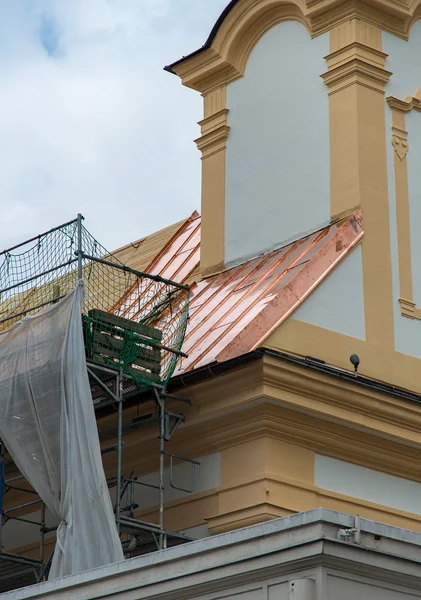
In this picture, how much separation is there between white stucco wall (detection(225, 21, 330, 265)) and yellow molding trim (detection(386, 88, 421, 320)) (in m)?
0.97

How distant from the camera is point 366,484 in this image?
19672mm

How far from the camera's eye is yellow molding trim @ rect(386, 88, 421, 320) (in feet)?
69.9

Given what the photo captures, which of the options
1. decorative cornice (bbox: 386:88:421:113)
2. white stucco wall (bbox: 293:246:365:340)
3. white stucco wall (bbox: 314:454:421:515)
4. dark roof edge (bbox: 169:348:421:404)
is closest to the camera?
dark roof edge (bbox: 169:348:421:404)

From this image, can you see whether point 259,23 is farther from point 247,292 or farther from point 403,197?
point 247,292

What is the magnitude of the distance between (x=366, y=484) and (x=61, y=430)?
3.89 meters

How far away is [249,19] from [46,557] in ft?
26.7

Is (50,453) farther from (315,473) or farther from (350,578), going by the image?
(350,578)

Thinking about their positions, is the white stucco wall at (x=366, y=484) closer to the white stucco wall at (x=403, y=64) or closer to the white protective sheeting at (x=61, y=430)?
the white protective sheeting at (x=61, y=430)

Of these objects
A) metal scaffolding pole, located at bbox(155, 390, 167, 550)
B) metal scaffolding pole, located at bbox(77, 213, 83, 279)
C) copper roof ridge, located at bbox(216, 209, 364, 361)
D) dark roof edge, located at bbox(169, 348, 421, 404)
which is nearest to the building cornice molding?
copper roof ridge, located at bbox(216, 209, 364, 361)

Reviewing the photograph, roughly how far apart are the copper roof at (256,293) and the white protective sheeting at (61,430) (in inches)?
66.1

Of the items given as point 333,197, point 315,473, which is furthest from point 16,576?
point 333,197

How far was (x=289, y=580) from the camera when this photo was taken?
13078mm

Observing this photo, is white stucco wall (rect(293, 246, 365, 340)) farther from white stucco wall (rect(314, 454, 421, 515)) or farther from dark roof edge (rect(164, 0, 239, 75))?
dark roof edge (rect(164, 0, 239, 75))

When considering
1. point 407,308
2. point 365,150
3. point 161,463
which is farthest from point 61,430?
point 365,150
